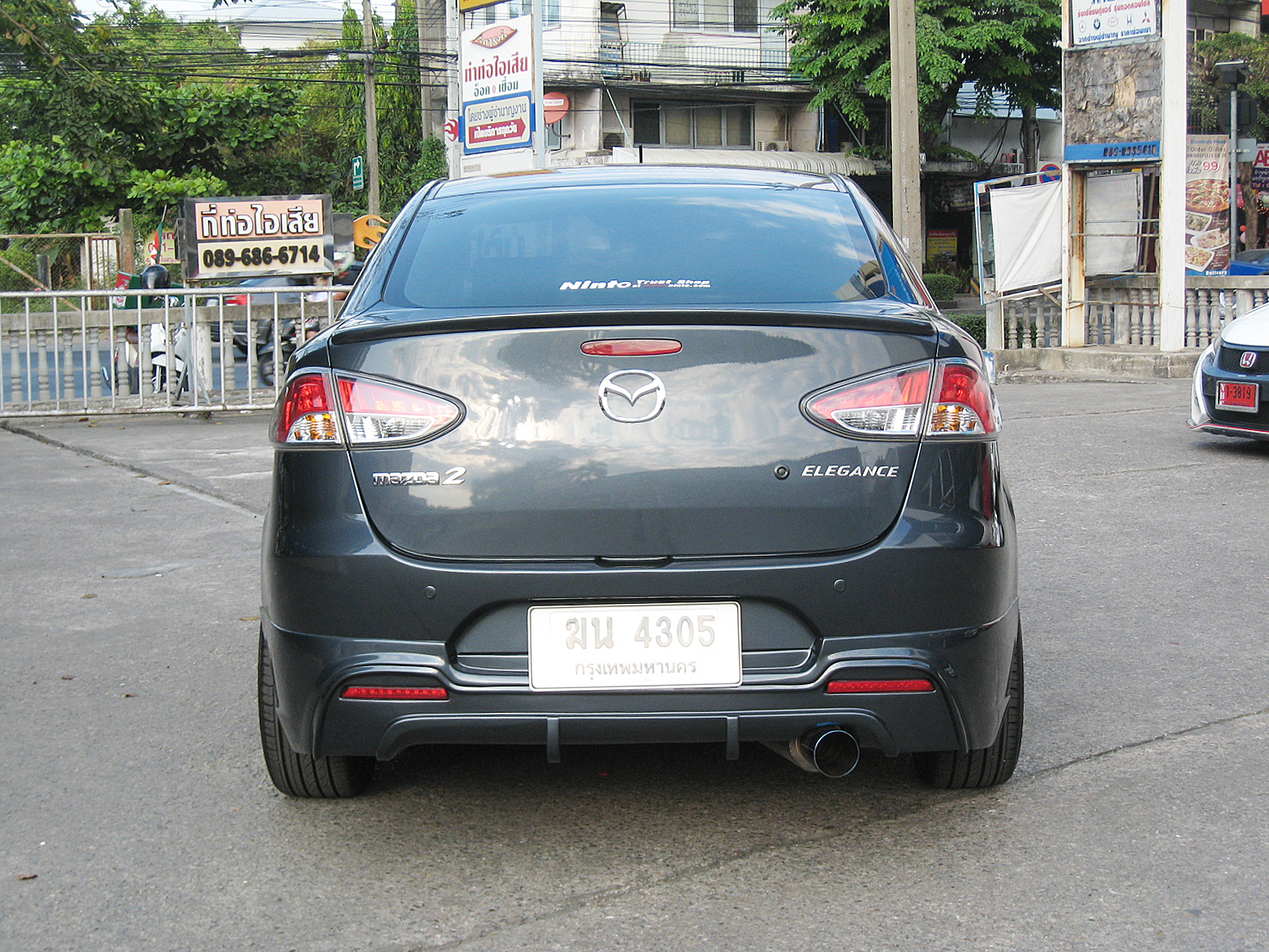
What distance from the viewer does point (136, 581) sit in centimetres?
597

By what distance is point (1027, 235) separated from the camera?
17.4 metres

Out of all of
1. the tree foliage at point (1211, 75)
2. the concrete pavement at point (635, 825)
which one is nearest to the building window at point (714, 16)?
the tree foliage at point (1211, 75)

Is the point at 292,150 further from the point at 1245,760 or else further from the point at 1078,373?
the point at 1245,760

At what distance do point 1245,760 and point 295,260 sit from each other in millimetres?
12961

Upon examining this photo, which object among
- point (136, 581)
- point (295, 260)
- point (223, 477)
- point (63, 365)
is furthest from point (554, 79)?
point (136, 581)

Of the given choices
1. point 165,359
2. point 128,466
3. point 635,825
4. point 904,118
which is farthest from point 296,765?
point 904,118

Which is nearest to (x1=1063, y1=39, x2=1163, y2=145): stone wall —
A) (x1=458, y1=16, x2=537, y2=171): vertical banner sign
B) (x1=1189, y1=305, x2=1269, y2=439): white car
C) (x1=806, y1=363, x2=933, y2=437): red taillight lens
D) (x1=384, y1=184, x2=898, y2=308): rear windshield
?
(x1=458, y1=16, x2=537, y2=171): vertical banner sign

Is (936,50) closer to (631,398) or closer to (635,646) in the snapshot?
(631,398)

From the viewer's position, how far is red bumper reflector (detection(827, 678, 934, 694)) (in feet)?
9.32

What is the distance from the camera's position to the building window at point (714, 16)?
1414 inches

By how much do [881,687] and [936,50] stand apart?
32500 millimetres

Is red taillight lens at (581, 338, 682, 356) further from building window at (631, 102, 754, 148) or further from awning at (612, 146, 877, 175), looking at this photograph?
building window at (631, 102, 754, 148)

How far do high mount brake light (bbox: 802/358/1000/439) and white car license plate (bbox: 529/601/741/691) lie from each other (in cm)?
45

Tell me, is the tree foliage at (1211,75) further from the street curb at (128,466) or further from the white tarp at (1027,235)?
the street curb at (128,466)
